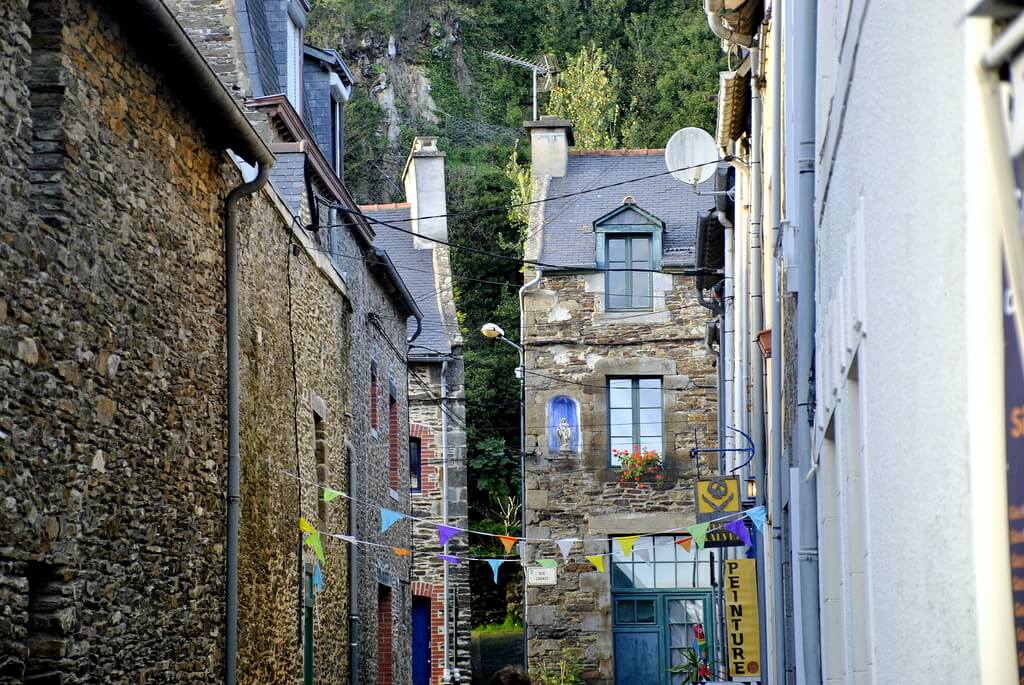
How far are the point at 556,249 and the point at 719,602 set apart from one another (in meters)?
7.60

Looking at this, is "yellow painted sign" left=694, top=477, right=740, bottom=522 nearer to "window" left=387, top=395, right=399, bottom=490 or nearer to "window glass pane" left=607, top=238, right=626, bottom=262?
"window" left=387, top=395, right=399, bottom=490

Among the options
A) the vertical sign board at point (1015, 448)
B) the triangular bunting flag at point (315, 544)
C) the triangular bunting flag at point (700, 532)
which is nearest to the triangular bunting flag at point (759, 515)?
the triangular bunting flag at point (700, 532)

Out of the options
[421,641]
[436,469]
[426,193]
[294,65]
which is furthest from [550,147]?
[294,65]

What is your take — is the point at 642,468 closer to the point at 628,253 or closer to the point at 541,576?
the point at 541,576

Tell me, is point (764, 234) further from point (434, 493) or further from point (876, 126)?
point (434, 493)

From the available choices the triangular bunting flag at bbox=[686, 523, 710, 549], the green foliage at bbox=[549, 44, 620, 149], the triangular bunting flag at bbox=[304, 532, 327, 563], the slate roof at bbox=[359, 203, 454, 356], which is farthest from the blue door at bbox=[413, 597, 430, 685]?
the green foliage at bbox=[549, 44, 620, 149]

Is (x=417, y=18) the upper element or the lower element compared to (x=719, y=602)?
upper

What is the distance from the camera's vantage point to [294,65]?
49.7 ft

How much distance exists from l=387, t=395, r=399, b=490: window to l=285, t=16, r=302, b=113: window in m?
4.95

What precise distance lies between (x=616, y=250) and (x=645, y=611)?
18.6 ft

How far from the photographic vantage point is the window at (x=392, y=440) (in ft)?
62.4

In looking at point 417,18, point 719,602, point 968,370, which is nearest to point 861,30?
point 968,370

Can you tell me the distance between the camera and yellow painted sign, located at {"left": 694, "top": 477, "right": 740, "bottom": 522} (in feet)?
47.3

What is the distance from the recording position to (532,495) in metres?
23.2
